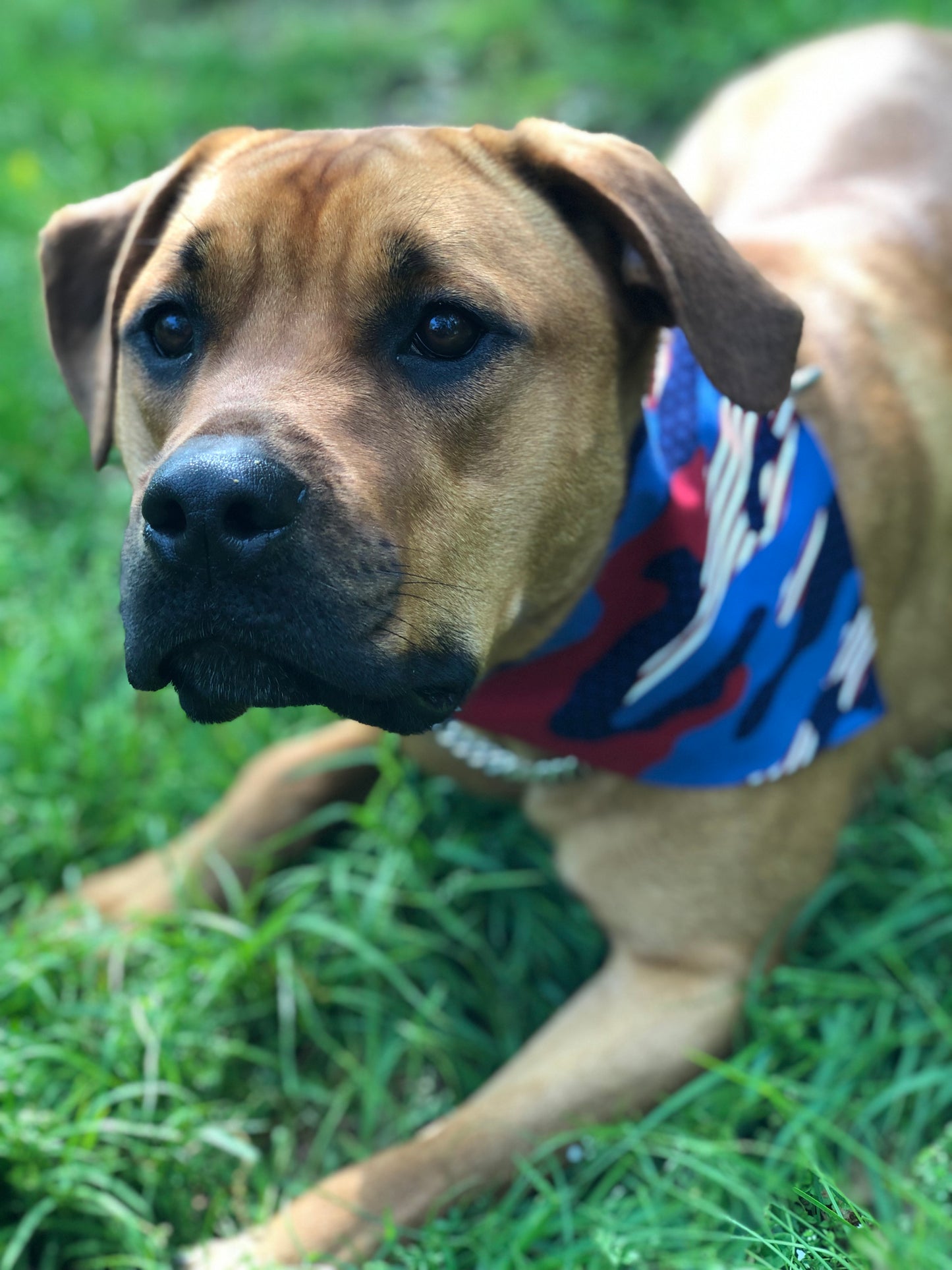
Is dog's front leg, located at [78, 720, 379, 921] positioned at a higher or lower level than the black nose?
lower

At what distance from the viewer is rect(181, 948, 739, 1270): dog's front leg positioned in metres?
2.38

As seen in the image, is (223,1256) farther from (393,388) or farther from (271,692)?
(393,388)

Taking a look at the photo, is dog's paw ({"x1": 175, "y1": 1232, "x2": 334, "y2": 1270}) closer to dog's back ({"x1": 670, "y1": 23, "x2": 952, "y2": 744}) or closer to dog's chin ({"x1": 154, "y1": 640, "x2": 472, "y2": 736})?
dog's chin ({"x1": 154, "y1": 640, "x2": 472, "y2": 736})

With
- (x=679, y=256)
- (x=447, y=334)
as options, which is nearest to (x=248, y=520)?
(x=447, y=334)

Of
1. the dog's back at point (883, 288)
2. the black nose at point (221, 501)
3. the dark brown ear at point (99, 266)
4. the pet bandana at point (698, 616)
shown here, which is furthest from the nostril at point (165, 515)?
the dog's back at point (883, 288)

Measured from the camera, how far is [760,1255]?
5.90 ft

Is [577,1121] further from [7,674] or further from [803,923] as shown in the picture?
[7,674]

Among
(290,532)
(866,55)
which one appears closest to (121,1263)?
(290,532)

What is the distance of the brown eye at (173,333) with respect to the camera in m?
2.23

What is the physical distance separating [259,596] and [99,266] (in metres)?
1.06

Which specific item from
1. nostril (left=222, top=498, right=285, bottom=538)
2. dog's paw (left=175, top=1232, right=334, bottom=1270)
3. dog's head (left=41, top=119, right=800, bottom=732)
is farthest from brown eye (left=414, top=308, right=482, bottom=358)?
dog's paw (left=175, top=1232, right=334, bottom=1270)

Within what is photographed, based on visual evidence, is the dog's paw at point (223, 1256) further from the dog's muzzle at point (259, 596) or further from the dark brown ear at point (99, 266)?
the dark brown ear at point (99, 266)

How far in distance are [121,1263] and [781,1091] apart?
1302 mm

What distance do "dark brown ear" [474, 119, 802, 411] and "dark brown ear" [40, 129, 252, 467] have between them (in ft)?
2.05
